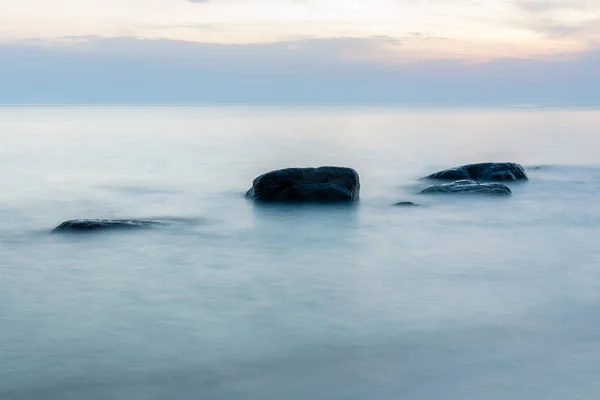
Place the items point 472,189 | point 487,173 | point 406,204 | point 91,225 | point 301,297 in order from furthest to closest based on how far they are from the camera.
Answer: point 487,173 → point 472,189 → point 406,204 → point 91,225 → point 301,297

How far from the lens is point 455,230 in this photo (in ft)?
49.6

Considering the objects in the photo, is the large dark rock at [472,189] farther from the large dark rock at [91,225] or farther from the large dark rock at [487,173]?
the large dark rock at [91,225]

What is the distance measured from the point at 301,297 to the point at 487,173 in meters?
12.7

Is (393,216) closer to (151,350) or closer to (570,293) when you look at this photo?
(570,293)

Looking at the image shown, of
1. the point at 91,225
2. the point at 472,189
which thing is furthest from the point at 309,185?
the point at 91,225

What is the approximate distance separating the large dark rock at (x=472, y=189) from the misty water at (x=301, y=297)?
1.54 ft

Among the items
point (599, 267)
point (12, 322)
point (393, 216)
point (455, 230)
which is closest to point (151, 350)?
point (12, 322)

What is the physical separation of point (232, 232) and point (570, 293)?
672 cm

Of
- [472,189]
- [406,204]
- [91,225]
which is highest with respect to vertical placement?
[91,225]

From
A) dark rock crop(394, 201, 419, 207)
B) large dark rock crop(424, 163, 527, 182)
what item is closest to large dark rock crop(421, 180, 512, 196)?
dark rock crop(394, 201, 419, 207)

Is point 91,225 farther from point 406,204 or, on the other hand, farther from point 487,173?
point 487,173

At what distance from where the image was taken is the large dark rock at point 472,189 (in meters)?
19.1

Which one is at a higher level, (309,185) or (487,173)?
(309,185)

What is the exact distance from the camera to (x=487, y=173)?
21672mm
